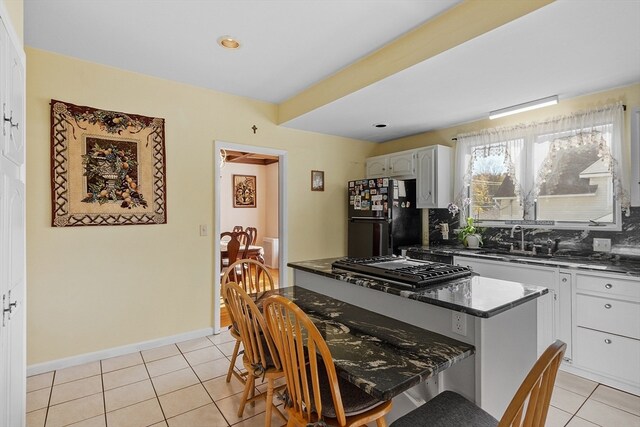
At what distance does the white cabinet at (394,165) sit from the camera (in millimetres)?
4152

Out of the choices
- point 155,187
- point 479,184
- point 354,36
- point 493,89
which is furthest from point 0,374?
point 479,184

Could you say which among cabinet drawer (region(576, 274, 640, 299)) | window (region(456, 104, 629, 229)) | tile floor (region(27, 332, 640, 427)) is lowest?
tile floor (region(27, 332, 640, 427))

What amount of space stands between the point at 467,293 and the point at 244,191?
20.3 feet

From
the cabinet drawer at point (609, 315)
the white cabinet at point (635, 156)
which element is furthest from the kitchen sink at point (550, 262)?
the white cabinet at point (635, 156)

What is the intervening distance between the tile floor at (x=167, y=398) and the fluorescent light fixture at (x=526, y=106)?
229 cm

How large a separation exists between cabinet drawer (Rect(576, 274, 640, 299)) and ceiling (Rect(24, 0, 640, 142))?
1541mm

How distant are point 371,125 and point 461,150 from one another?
1.10m

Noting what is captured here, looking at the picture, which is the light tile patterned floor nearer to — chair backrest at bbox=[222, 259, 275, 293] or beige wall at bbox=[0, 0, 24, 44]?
chair backrest at bbox=[222, 259, 275, 293]

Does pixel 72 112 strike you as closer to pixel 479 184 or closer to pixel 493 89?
pixel 493 89

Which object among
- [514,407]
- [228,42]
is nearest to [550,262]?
[514,407]

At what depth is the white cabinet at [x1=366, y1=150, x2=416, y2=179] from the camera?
4152mm

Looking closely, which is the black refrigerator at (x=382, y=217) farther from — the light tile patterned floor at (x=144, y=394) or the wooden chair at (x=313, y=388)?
the wooden chair at (x=313, y=388)

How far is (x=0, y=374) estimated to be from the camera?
129 centimetres

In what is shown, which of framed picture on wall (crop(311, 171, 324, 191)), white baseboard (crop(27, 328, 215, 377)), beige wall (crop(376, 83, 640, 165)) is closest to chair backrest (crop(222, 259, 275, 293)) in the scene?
white baseboard (crop(27, 328, 215, 377))
